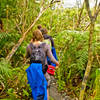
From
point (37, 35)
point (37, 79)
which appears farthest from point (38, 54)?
point (37, 79)

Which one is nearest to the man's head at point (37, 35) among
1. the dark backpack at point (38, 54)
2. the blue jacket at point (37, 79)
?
the dark backpack at point (38, 54)

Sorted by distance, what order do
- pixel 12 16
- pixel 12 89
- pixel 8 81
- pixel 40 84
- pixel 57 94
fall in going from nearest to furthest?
pixel 40 84, pixel 12 89, pixel 8 81, pixel 57 94, pixel 12 16

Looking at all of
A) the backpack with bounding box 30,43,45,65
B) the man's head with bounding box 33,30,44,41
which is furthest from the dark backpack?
the man's head with bounding box 33,30,44,41

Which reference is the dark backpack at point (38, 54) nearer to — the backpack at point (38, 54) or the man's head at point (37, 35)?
the backpack at point (38, 54)

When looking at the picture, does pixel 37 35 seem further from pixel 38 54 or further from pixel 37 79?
pixel 37 79

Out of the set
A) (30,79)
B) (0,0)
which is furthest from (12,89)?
(0,0)

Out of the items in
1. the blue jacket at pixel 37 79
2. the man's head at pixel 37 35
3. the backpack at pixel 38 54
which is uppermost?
the man's head at pixel 37 35

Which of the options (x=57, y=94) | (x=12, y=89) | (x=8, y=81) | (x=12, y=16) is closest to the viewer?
(x=12, y=89)

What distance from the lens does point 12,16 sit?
429cm

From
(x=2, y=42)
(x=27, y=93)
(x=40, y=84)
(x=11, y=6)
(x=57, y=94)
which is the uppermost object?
(x=11, y=6)

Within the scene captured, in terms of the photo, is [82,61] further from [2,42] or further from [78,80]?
[2,42]

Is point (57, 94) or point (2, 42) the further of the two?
point (57, 94)

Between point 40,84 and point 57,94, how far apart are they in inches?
50.3

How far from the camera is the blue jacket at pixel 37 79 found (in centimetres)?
285
